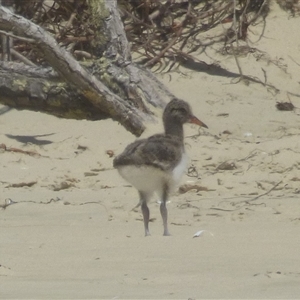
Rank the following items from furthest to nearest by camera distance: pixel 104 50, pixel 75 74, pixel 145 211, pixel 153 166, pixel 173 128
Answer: pixel 104 50 < pixel 75 74 < pixel 173 128 < pixel 145 211 < pixel 153 166

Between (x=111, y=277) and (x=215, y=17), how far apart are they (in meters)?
8.95

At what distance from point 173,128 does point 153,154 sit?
2.33ft

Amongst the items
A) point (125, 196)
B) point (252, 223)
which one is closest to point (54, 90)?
point (125, 196)

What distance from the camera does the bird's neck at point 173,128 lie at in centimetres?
773

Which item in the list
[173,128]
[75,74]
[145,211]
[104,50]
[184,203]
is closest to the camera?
[145,211]

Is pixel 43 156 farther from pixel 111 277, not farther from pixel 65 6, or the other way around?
pixel 111 277

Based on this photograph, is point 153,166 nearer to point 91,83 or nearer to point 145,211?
point 145,211

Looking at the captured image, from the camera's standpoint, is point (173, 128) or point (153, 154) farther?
point (173, 128)

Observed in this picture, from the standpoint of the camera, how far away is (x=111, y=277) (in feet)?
17.1

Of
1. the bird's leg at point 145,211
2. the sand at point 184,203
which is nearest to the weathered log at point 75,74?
the sand at point 184,203

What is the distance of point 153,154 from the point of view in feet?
23.2

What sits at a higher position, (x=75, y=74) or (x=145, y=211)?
(x=75, y=74)

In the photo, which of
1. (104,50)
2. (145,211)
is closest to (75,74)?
(104,50)

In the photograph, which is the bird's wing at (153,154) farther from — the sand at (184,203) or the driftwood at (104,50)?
the driftwood at (104,50)
